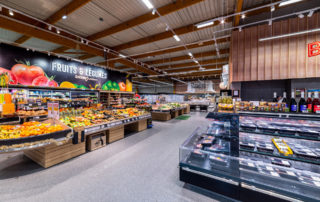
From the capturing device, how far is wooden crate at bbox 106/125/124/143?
423 cm

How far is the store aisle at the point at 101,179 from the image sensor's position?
1927 millimetres

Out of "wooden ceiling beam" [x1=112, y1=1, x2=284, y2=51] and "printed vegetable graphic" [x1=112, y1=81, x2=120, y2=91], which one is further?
"printed vegetable graphic" [x1=112, y1=81, x2=120, y2=91]

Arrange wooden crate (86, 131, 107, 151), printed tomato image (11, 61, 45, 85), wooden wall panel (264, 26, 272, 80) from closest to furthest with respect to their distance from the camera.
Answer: wooden crate (86, 131, 107, 151) → wooden wall panel (264, 26, 272, 80) → printed tomato image (11, 61, 45, 85)

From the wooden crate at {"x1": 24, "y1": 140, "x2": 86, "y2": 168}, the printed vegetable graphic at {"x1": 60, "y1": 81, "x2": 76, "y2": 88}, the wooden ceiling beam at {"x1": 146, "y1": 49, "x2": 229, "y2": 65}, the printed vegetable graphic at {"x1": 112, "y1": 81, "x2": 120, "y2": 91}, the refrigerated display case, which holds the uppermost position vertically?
the wooden ceiling beam at {"x1": 146, "y1": 49, "x2": 229, "y2": 65}

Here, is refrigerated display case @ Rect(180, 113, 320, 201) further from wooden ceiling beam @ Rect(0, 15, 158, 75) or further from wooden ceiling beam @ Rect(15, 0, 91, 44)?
wooden ceiling beam @ Rect(0, 15, 158, 75)

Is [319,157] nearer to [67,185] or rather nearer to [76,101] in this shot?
[67,185]

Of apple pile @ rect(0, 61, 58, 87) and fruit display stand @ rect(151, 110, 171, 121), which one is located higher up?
apple pile @ rect(0, 61, 58, 87)

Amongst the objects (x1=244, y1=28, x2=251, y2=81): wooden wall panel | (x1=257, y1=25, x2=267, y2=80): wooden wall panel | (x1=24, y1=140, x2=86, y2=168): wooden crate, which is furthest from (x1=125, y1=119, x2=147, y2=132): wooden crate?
(x1=257, y1=25, x2=267, y2=80): wooden wall panel

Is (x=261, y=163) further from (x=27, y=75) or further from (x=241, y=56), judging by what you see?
(x=27, y=75)

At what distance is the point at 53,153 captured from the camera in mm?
2799

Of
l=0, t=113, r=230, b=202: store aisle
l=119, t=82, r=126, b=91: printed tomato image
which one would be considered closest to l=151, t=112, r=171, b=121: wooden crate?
l=119, t=82, r=126, b=91: printed tomato image

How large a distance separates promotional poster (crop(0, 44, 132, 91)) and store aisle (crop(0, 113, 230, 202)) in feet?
13.5

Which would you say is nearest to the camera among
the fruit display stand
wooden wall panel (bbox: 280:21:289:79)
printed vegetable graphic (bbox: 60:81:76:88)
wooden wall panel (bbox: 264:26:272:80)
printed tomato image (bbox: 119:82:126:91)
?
wooden wall panel (bbox: 280:21:289:79)

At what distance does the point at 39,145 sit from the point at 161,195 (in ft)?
8.34
